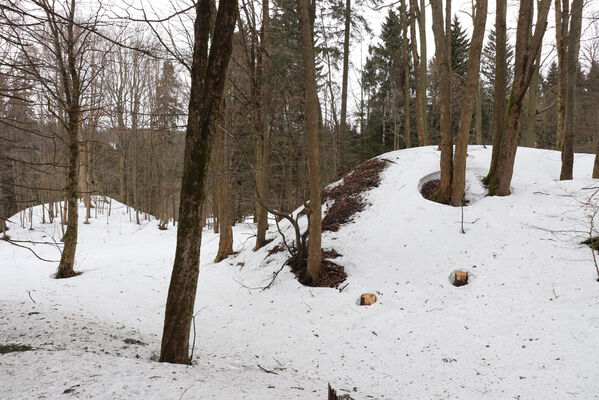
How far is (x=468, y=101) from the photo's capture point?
7273 mm

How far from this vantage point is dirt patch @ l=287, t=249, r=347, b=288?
639 cm

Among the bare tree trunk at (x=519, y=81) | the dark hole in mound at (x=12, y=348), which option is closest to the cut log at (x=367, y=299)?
the bare tree trunk at (x=519, y=81)

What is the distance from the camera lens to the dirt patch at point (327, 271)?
639cm

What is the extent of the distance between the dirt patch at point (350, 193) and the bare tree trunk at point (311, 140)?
71.3 inches

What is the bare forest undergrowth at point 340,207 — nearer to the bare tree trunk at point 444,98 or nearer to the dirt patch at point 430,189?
the dirt patch at point 430,189

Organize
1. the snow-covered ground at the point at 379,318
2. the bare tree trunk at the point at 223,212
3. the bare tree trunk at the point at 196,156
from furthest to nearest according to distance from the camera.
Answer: the bare tree trunk at the point at 223,212 < the bare tree trunk at the point at 196,156 < the snow-covered ground at the point at 379,318

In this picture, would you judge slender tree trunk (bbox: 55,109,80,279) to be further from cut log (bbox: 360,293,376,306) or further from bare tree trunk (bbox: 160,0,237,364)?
cut log (bbox: 360,293,376,306)

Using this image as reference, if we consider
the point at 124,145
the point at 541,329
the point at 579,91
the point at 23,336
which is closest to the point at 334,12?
the point at 541,329

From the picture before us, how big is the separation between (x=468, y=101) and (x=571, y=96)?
280cm

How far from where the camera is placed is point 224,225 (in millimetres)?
10102

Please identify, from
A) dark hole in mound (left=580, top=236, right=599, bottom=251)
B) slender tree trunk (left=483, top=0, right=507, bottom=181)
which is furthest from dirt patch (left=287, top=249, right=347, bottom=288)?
slender tree trunk (left=483, top=0, right=507, bottom=181)

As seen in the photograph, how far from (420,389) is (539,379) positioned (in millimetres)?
1296

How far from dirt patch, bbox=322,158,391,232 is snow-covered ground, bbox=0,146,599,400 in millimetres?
343

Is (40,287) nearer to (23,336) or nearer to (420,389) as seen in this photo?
(23,336)
